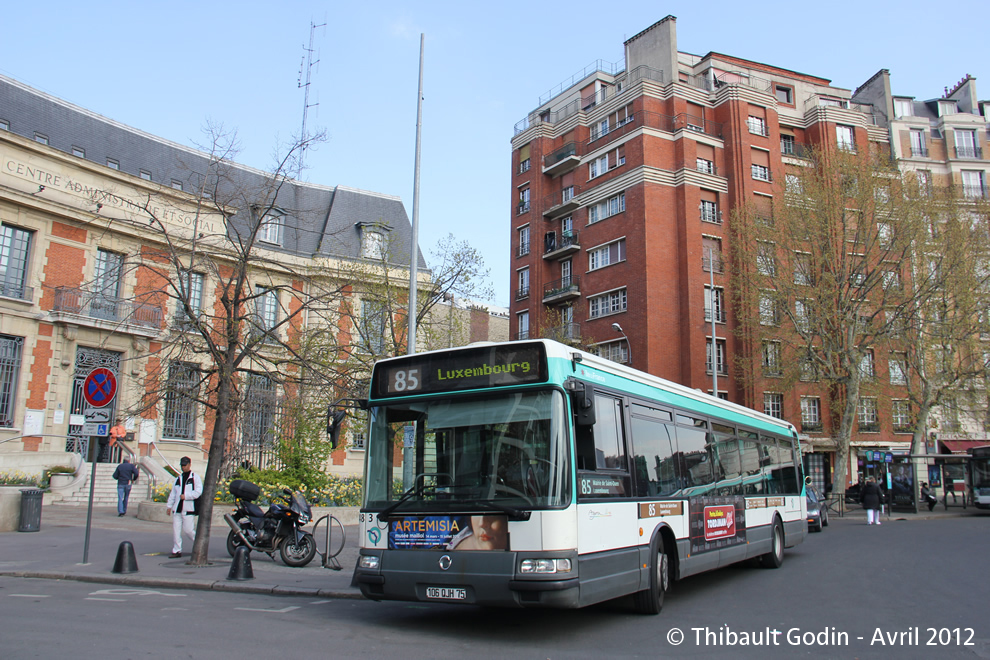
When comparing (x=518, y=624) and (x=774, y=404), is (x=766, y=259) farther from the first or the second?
(x=518, y=624)

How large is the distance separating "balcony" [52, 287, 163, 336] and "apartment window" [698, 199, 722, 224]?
31.0m

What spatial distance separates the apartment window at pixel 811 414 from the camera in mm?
43781

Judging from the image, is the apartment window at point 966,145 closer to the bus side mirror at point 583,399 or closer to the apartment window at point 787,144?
the apartment window at point 787,144

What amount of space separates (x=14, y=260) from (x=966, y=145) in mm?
65220

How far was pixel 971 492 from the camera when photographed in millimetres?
34000

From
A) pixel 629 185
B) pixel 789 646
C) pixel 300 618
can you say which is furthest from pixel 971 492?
pixel 300 618

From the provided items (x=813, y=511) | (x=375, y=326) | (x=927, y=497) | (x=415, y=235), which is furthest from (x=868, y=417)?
(x=415, y=235)

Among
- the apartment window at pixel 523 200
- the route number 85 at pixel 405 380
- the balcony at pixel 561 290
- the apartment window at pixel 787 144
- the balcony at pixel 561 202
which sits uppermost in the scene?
the apartment window at pixel 787 144

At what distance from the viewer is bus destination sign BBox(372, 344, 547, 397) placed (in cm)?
726

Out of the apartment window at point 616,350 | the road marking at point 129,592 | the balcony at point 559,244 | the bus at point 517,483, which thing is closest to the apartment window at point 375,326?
the road marking at point 129,592

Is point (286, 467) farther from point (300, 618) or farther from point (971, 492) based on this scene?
point (971, 492)

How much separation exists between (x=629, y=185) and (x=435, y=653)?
3984 cm

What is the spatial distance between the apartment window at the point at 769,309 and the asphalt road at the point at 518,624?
21.5 m

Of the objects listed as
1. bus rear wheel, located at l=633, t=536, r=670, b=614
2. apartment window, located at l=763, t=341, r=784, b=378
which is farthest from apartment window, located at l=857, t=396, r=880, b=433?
bus rear wheel, located at l=633, t=536, r=670, b=614
